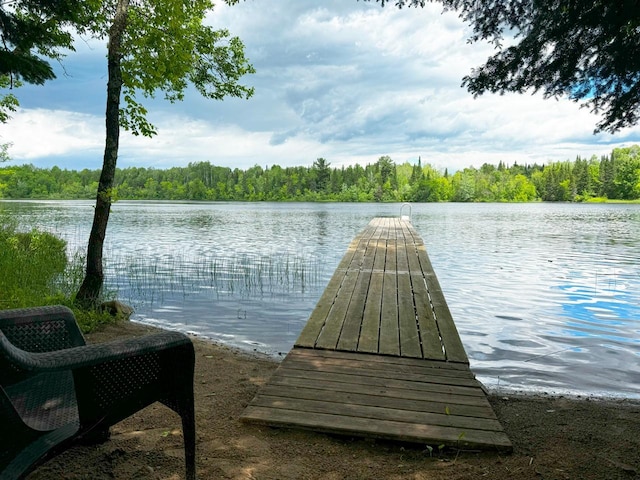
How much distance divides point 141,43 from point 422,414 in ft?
18.4

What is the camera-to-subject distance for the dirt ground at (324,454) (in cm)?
228

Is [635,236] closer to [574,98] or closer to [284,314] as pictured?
[284,314]

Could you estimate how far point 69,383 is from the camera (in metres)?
2.10

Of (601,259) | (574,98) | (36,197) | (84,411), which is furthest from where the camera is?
(36,197)

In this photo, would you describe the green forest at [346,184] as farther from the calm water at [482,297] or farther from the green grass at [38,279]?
the green grass at [38,279]

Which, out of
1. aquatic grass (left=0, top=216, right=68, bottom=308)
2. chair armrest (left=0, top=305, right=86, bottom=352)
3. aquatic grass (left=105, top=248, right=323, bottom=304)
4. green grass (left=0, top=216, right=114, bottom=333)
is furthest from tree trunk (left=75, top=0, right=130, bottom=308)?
chair armrest (left=0, top=305, right=86, bottom=352)

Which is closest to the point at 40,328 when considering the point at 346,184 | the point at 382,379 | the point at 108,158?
the point at 382,379

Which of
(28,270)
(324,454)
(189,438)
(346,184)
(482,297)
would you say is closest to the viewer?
(189,438)

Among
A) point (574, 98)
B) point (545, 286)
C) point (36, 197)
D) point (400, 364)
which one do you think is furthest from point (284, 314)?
point (36, 197)

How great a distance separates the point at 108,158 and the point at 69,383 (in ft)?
15.0

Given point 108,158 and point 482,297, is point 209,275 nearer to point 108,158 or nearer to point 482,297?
point 108,158

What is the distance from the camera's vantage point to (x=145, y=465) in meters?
2.31

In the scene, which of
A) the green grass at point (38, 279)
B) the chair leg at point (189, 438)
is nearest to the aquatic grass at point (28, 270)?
the green grass at point (38, 279)

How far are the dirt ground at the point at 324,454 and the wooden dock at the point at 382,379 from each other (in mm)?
95
